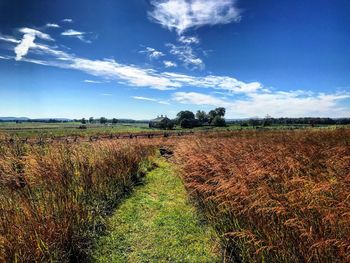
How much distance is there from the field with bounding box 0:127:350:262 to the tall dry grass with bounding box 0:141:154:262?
0.06 feet

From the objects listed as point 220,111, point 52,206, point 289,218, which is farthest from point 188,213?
point 220,111

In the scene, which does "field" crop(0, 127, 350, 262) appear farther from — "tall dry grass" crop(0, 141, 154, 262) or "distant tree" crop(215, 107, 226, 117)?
"distant tree" crop(215, 107, 226, 117)

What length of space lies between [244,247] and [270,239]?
0.81 m

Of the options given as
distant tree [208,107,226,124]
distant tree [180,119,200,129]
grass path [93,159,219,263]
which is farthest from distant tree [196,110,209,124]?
grass path [93,159,219,263]

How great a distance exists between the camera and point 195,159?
8.54m

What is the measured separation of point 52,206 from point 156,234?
8.13ft

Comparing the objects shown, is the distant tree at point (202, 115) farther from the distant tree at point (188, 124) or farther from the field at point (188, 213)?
the field at point (188, 213)

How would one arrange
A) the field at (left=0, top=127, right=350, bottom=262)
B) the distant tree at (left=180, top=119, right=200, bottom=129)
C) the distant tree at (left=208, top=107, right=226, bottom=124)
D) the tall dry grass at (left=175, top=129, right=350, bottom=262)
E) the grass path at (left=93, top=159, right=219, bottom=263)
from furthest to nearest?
the distant tree at (left=208, top=107, right=226, bottom=124) < the distant tree at (left=180, top=119, right=200, bottom=129) < the grass path at (left=93, top=159, right=219, bottom=263) < the field at (left=0, top=127, right=350, bottom=262) < the tall dry grass at (left=175, top=129, right=350, bottom=262)

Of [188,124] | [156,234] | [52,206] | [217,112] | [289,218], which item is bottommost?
[156,234]

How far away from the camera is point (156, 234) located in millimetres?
6852

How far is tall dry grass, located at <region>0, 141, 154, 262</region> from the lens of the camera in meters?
4.51

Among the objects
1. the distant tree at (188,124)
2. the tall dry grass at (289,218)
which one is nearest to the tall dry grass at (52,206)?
the tall dry grass at (289,218)

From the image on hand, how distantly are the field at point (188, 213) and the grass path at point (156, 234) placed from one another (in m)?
0.02

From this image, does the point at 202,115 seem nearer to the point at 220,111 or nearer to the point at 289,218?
the point at 220,111
